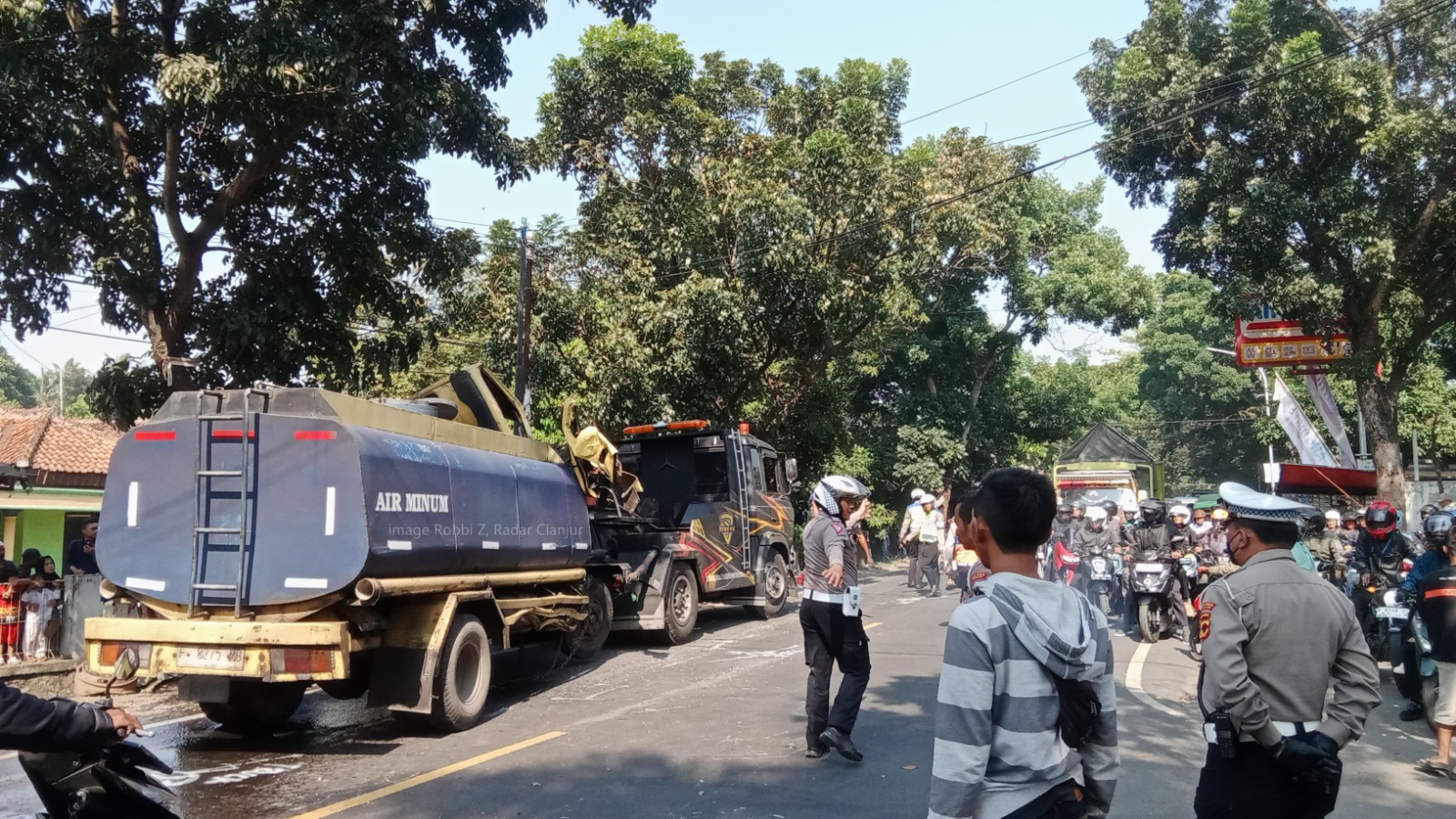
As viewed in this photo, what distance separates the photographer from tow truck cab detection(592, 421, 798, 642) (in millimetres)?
12633

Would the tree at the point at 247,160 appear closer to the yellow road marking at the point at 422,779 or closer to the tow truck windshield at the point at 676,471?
the tow truck windshield at the point at 676,471

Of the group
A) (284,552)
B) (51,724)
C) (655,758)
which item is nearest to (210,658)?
(284,552)

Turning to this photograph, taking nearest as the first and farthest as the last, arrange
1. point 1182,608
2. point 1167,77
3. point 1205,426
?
point 1182,608 → point 1167,77 → point 1205,426

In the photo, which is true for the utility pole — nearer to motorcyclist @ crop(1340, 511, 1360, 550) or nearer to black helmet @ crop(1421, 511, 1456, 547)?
motorcyclist @ crop(1340, 511, 1360, 550)

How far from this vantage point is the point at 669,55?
70.3 ft

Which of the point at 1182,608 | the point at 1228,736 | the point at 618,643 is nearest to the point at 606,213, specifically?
the point at 618,643

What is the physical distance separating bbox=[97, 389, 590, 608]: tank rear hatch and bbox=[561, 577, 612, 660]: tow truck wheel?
3.80m

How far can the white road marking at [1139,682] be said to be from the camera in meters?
8.81

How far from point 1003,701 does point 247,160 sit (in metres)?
12.7

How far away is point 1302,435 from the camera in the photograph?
23641mm

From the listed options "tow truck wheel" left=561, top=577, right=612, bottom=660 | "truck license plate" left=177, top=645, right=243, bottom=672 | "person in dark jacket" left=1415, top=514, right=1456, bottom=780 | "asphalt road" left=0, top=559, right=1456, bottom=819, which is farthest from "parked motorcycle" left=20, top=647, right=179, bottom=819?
"tow truck wheel" left=561, top=577, right=612, bottom=660

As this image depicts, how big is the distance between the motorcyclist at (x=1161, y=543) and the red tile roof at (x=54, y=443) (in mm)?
16843

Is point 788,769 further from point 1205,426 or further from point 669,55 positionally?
point 1205,426

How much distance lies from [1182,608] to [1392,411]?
11.0m
